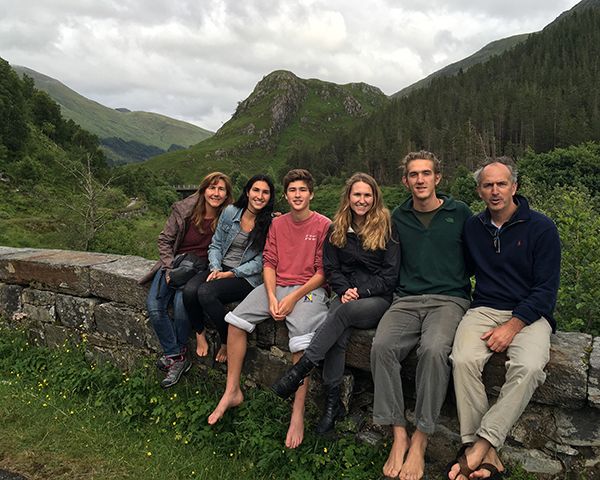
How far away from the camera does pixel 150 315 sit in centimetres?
419

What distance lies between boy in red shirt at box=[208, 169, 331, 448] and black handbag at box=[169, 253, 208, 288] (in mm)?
756

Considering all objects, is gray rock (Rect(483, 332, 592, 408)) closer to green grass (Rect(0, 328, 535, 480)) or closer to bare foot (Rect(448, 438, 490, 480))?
bare foot (Rect(448, 438, 490, 480))

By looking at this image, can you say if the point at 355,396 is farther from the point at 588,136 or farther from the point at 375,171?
the point at 375,171

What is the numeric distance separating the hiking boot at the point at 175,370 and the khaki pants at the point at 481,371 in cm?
259

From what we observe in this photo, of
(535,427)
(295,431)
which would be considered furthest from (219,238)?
(535,427)

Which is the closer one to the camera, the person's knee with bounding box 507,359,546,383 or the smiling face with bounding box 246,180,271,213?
the person's knee with bounding box 507,359,546,383

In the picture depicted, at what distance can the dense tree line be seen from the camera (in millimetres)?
85000

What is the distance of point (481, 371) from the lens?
2850 mm

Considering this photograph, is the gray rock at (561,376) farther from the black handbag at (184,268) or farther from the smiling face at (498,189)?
the black handbag at (184,268)

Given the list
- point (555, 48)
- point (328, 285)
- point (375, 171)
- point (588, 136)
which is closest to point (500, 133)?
point (588, 136)

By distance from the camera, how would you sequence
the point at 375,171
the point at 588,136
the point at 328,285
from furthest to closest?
the point at 375,171
the point at 588,136
the point at 328,285

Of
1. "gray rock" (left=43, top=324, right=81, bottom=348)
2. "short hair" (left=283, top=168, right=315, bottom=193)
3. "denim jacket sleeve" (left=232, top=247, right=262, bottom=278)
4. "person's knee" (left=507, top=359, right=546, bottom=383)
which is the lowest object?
"gray rock" (left=43, top=324, right=81, bottom=348)

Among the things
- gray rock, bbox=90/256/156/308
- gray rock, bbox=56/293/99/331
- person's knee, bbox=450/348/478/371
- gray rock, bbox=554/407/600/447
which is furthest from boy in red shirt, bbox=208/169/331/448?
gray rock, bbox=56/293/99/331

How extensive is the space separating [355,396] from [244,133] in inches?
7636
